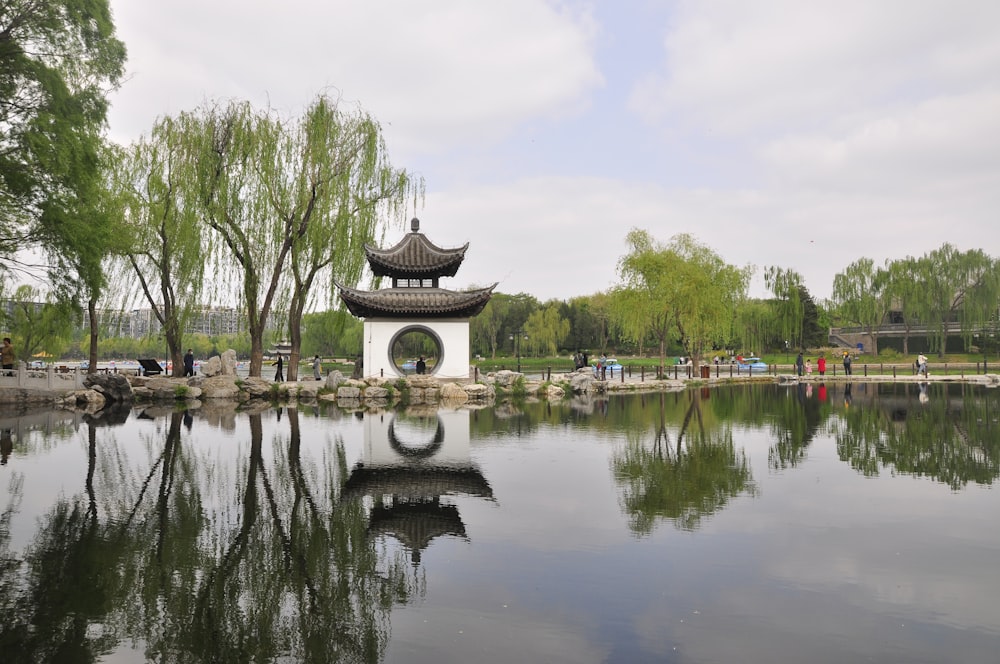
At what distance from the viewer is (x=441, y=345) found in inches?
944

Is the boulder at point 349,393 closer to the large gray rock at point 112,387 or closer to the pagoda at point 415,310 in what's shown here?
the pagoda at point 415,310

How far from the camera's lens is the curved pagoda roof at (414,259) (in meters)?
24.2

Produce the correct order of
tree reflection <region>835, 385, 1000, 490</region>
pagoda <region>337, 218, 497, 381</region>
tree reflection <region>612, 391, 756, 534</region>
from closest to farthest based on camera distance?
tree reflection <region>612, 391, 756, 534</region>, tree reflection <region>835, 385, 1000, 490</region>, pagoda <region>337, 218, 497, 381</region>

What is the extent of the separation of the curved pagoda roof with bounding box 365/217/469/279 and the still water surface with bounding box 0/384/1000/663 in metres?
13.3

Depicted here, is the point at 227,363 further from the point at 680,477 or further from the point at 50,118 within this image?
the point at 680,477

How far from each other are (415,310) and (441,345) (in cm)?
167

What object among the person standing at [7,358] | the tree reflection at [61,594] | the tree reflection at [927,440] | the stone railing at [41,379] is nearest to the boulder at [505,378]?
the tree reflection at [927,440]

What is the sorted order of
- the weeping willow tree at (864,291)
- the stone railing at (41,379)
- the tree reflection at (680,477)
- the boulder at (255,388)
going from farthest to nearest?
the weeping willow tree at (864,291) → the boulder at (255,388) → the stone railing at (41,379) → the tree reflection at (680,477)

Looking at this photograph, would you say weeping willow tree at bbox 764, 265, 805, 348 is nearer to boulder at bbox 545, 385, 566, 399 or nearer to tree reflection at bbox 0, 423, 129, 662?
boulder at bbox 545, 385, 566, 399

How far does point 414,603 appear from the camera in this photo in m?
4.59

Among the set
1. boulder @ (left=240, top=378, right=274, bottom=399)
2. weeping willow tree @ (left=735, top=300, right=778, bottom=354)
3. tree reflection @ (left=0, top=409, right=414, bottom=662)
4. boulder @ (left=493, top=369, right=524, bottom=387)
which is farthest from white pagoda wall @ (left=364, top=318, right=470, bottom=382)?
weeping willow tree @ (left=735, top=300, right=778, bottom=354)

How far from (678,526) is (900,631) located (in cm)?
239

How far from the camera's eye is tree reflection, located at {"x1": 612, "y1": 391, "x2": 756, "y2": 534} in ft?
22.9

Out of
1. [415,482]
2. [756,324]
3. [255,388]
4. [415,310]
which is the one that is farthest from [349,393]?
[756,324]
